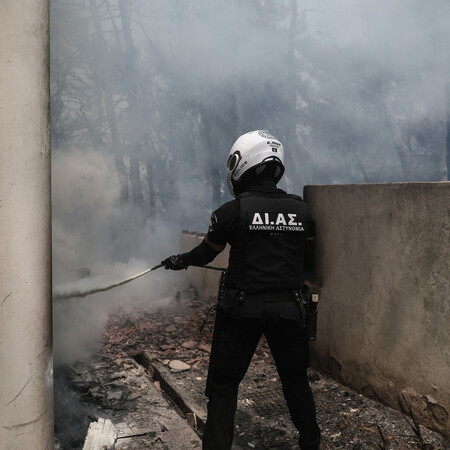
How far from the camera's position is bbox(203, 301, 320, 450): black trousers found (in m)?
2.47

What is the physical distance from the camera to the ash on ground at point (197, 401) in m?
3.00

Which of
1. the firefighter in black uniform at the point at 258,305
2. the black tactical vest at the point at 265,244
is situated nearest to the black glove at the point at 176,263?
the firefighter in black uniform at the point at 258,305

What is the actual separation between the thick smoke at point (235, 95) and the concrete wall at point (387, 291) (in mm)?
8775

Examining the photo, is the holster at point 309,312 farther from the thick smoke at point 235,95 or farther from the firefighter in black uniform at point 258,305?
the thick smoke at point 235,95

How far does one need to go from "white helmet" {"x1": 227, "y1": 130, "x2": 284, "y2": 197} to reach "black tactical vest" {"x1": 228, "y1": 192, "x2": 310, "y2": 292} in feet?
0.76

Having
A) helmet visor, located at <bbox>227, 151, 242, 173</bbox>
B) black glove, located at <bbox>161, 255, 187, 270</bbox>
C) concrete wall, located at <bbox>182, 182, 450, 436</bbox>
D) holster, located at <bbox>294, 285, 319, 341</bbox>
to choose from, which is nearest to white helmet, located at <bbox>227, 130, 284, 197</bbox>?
helmet visor, located at <bbox>227, 151, 242, 173</bbox>

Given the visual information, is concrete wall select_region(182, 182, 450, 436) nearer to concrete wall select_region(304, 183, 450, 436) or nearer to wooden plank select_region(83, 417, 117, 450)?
concrete wall select_region(304, 183, 450, 436)

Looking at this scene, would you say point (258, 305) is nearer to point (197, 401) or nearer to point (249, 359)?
point (249, 359)

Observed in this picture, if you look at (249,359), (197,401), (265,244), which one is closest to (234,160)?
(265,244)

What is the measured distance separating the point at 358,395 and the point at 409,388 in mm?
586

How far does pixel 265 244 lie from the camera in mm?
2525

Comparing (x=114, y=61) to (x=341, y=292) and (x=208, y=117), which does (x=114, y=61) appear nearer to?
(x=208, y=117)

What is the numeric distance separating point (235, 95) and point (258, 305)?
58.6ft

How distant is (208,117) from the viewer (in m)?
19.3
